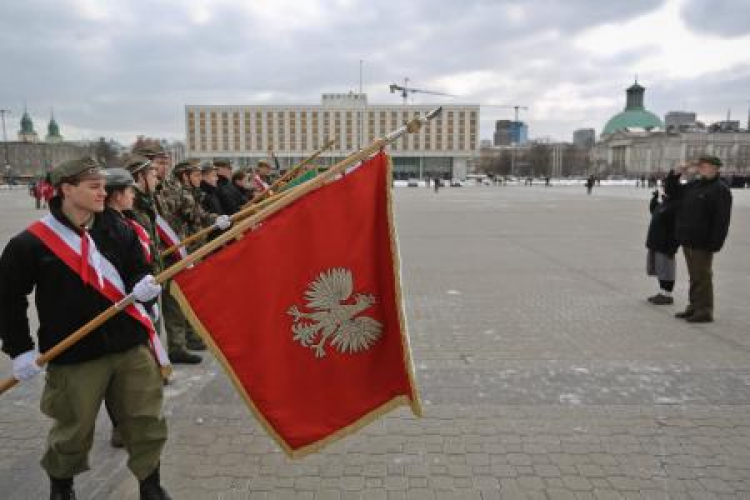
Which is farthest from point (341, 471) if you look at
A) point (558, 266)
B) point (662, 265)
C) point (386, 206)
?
point (558, 266)

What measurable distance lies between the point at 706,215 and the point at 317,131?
419 feet

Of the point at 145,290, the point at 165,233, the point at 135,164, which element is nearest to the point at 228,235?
the point at 145,290

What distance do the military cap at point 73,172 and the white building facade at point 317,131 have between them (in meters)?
127

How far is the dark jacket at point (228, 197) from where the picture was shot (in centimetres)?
719

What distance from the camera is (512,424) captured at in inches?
163

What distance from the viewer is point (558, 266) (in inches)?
426

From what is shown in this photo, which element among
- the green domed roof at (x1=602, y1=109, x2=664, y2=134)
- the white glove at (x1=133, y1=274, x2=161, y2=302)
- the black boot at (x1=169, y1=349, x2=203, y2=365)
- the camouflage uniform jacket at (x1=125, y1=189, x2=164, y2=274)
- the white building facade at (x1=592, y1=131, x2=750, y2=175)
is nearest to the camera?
the white glove at (x1=133, y1=274, x2=161, y2=302)

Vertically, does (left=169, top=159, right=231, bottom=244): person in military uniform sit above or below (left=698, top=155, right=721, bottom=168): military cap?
below

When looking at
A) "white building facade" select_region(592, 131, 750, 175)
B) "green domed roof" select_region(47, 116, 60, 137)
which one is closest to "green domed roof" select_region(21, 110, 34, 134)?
"green domed roof" select_region(47, 116, 60, 137)

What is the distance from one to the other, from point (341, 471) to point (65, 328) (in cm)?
176

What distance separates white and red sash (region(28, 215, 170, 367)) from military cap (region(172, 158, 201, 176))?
10.9 ft

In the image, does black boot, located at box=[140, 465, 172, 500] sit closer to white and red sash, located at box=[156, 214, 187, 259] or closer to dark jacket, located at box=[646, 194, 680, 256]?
white and red sash, located at box=[156, 214, 187, 259]

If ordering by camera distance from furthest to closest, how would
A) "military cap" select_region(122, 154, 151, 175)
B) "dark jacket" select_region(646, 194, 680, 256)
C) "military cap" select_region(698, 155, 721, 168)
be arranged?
"dark jacket" select_region(646, 194, 680, 256), "military cap" select_region(698, 155, 721, 168), "military cap" select_region(122, 154, 151, 175)

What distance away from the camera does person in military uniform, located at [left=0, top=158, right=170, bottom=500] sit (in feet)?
9.12
